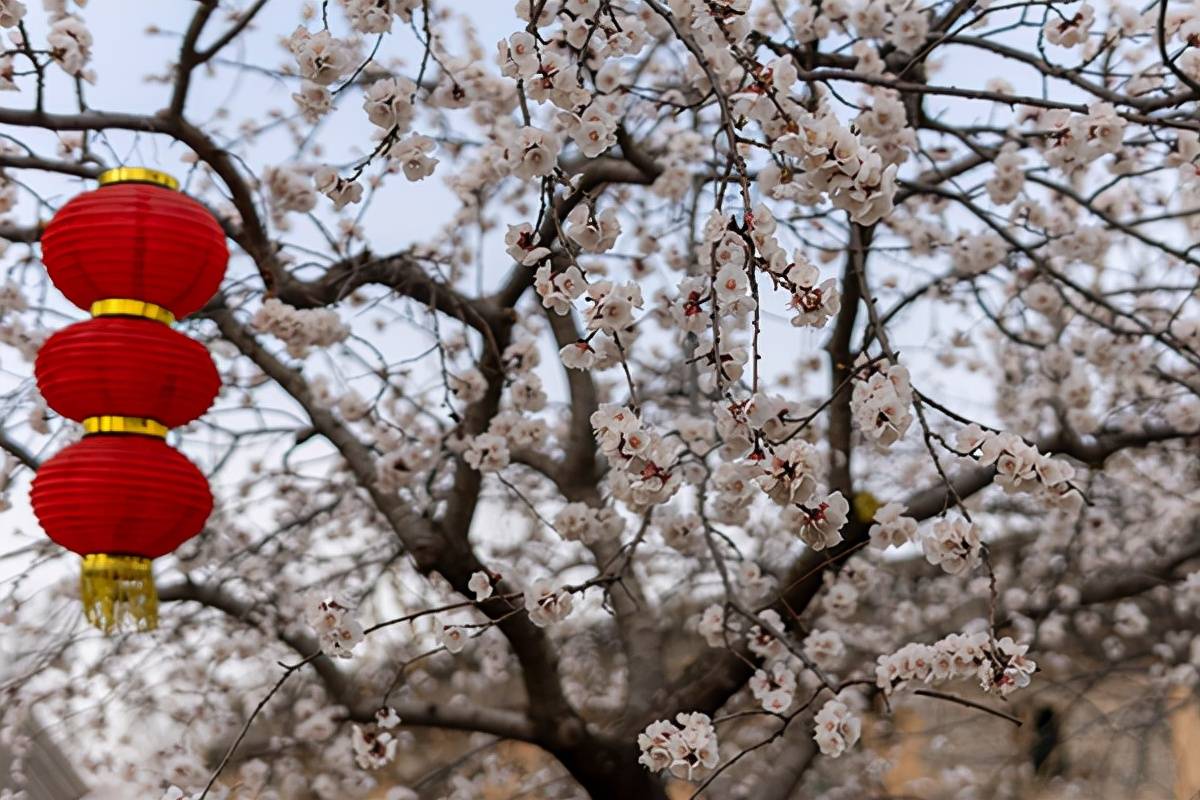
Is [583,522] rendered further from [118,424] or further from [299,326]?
[118,424]

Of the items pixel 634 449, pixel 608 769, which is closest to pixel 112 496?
pixel 634 449

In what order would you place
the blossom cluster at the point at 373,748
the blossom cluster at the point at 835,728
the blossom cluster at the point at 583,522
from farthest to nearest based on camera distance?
the blossom cluster at the point at 583,522, the blossom cluster at the point at 373,748, the blossom cluster at the point at 835,728

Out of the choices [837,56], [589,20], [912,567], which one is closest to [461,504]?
[837,56]

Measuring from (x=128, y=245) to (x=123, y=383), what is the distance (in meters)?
→ 0.27

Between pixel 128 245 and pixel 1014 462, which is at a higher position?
pixel 128 245

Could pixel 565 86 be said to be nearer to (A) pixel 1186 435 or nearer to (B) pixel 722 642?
(B) pixel 722 642

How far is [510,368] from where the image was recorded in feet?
11.1

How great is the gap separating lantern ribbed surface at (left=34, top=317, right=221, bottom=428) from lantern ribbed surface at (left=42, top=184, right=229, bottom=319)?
77mm

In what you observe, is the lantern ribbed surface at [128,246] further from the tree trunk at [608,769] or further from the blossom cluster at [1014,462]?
the tree trunk at [608,769]

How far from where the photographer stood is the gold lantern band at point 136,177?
2320 millimetres

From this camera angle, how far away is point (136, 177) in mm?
2324

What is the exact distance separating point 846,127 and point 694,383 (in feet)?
7.08

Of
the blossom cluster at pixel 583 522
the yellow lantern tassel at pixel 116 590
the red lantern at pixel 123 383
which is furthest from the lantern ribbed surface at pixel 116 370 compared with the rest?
the blossom cluster at pixel 583 522

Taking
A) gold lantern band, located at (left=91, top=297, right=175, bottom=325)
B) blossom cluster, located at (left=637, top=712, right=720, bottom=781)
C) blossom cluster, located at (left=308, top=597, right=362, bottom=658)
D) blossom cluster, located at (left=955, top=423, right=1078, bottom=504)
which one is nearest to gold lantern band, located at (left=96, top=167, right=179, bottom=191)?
gold lantern band, located at (left=91, top=297, right=175, bottom=325)
